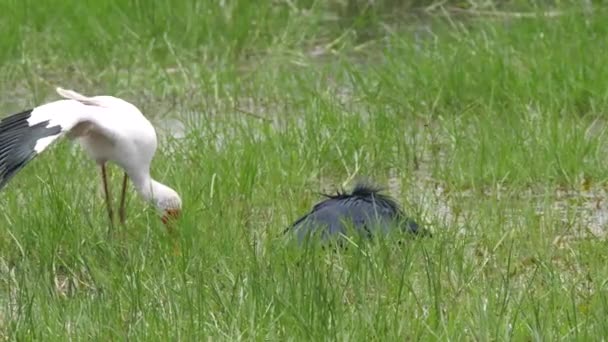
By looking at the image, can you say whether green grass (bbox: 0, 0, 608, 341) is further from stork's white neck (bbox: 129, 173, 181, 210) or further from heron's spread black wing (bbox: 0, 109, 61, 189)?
heron's spread black wing (bbox: 0, 109, 61, 189)

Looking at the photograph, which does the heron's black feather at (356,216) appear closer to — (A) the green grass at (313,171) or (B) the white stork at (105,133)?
(A) the green grass at (313,171)

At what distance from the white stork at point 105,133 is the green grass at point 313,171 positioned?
0.09 metres

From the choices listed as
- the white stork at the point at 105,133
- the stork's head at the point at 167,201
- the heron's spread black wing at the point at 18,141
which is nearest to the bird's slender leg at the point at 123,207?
the white stork at the point at 105,133

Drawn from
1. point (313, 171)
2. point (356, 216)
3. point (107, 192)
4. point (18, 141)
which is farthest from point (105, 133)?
point (313, 171)

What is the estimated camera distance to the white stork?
16.4ft

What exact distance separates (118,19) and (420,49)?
166 centimetres

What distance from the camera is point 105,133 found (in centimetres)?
536

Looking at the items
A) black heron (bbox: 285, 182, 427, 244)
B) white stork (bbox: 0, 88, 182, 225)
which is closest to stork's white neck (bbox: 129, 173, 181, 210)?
white stork (bbox: 0, 88, 182, 225)

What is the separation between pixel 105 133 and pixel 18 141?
19.7 inches

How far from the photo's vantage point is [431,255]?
4.79 m

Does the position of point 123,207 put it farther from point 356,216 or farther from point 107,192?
point 356,216

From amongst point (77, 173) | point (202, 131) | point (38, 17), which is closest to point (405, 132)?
point (202, 131)

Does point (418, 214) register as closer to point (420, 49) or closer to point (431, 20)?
point (420, 49)

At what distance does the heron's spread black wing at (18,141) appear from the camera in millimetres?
4727
